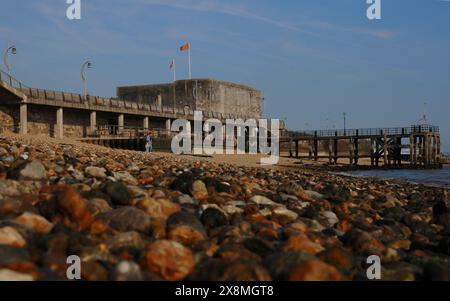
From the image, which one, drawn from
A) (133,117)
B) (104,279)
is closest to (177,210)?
(104,279)

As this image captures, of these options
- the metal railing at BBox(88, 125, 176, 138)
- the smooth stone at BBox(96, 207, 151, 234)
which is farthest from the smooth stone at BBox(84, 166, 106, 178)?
the metal railing at BBox(88, 125, 176, 138)

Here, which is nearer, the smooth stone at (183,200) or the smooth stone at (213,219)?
the smooth stone at (213,219)

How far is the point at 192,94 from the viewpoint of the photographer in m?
54.0

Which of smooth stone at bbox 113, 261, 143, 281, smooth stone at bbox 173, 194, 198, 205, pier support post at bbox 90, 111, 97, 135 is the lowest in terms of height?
smooth stone at bbox 113, 261, 143, 281

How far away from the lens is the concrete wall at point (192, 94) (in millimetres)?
53875

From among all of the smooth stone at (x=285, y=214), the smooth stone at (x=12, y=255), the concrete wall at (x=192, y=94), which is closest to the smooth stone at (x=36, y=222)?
the smooth stone at (x=12, y=255)

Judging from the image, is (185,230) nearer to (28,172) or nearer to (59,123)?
(28,172)

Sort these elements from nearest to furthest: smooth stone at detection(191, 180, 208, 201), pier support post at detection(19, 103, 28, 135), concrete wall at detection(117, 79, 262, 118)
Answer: smooth stone at detection(191, 180, 208, 201)
pier support post at detection(19, 103, 28, 135)
concrete wall at detection(117, 79, 262, 118)

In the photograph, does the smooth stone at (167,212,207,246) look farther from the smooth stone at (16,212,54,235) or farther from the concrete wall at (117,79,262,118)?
the concrete wall at (117,79,262,118)

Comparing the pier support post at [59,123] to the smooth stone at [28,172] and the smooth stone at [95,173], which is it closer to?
the smooth stone at [95,173]

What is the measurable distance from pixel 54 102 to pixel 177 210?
24.7 meters

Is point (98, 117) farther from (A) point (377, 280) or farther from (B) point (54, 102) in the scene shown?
(A) point (377, 280)

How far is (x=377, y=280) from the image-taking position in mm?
2514

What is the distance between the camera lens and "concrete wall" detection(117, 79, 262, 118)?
53.9 metres
